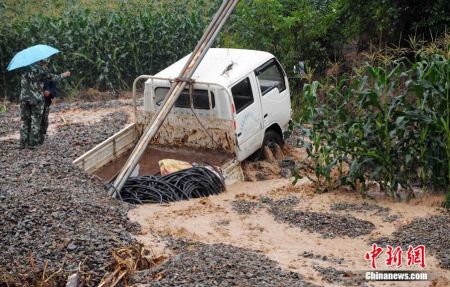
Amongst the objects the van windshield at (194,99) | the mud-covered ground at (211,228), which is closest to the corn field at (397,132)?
the mud-covered ground at (211,228)

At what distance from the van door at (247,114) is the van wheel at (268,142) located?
39 centimetres

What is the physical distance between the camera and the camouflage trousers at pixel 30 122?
12.6 m

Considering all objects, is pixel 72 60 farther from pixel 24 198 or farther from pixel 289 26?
pixel 24 198

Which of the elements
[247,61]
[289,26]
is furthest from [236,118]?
[289,26]

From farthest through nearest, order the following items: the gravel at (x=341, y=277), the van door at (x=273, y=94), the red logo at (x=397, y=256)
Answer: the van door at (x=273, y=94) → the red logo at (x=397, y=256) → the gravel at (x=341, y=277)

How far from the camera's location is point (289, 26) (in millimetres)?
17703

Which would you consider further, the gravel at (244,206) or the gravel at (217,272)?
the gravel at (244,206)

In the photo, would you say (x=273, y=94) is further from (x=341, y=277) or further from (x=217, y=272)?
(x=217, y=272)

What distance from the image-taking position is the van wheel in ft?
43.7

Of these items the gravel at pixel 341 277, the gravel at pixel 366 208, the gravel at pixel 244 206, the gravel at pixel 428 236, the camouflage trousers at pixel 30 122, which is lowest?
the gravel at pixel 244 206

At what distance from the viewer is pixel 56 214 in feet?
31.1

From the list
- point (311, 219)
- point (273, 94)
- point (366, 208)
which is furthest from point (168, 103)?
point (366, 208)

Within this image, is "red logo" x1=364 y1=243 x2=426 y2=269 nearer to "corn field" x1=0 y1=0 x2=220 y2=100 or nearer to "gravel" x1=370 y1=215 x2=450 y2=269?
"gravel" x1=370 y1=215 x2=450 y2=269

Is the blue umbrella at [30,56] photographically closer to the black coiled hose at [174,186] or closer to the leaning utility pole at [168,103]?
the leaning utility pole at [168,103]
